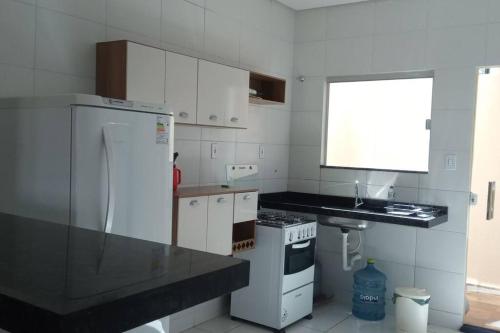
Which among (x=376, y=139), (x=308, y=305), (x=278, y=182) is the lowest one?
(x=308, y=305)

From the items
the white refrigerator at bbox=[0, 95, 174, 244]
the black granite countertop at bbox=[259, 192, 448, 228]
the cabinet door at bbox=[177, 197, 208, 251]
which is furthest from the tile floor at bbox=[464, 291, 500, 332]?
the white refrigerator at bbox=[0, 95, 174, 244]

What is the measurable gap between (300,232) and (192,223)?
1.09m

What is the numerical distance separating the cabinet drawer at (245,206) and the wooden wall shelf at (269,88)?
88cm

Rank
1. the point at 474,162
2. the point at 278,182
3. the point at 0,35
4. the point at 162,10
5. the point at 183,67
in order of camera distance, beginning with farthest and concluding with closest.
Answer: the point at 278,182, the point at 474,162, the point at 162,10, the point at 183,67, the point at 0,35

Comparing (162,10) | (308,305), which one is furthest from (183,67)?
(308,305)

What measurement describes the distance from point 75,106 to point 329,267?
3.03 m

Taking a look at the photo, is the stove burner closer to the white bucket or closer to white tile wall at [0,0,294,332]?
white tile wall at [0,0,294,332]

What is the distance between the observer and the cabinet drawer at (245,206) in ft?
11.1

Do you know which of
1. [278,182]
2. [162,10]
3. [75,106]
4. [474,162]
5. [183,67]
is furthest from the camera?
[278,182]

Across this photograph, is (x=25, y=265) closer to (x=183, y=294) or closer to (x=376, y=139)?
(x=183, y=294)

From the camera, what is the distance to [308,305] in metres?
3.91

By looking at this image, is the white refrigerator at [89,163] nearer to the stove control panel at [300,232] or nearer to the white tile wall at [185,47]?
the white tile wall at [185,47]

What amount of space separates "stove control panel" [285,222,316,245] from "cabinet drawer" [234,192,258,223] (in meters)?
0.29

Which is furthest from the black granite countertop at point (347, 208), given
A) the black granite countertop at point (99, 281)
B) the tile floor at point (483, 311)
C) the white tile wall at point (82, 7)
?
the black granite countertop at point (99, 281)
